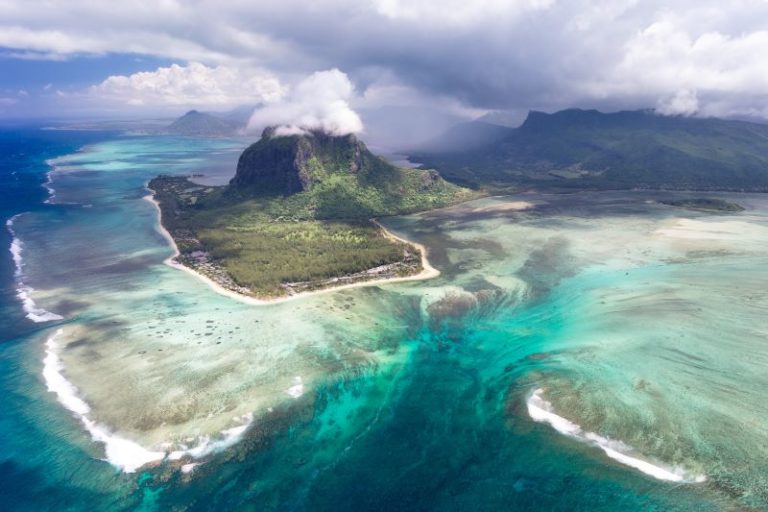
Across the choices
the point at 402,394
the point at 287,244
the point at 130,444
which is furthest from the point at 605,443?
the point at 287,244

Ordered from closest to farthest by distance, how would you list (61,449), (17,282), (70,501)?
(70,501)
(61,449)
(17,282)

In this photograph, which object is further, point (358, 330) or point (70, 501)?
point (358, 330)

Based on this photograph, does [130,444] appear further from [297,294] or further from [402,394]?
[297,294]

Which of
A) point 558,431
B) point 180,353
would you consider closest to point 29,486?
point 180,353

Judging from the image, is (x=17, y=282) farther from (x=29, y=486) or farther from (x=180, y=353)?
(x=29, y=486)

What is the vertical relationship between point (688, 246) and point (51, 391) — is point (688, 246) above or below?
above

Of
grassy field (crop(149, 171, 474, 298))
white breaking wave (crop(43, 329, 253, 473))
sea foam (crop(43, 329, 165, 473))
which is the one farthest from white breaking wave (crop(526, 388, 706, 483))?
grassy field (crop(149, 171, 474, 298))

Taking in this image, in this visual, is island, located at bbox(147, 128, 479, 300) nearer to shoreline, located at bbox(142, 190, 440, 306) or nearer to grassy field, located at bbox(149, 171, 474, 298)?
grassy field, located at bbox(149, 171, 474, 298)

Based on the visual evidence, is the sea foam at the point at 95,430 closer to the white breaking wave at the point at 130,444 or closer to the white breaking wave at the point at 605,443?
the white breaking wave at the point at 130,444
